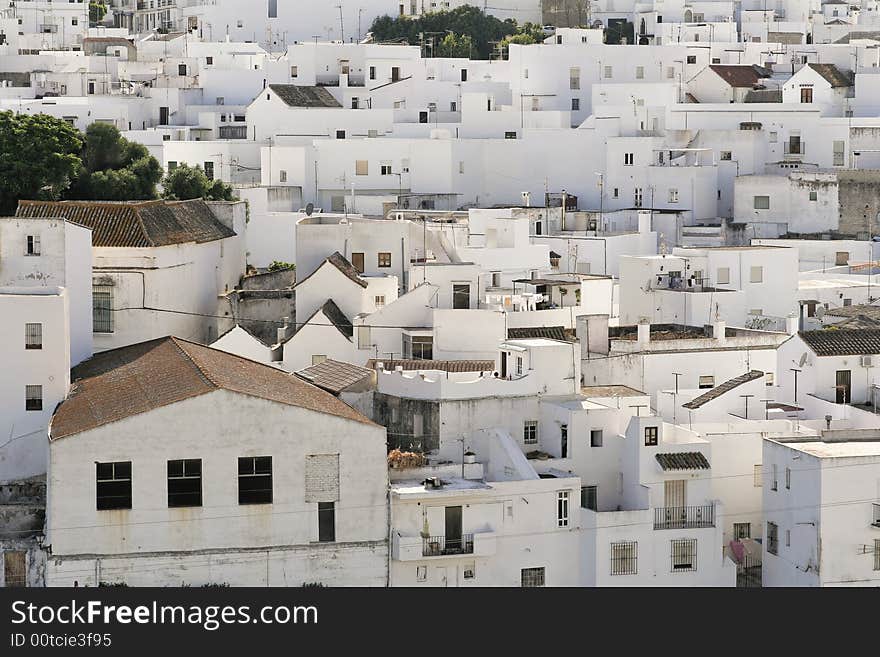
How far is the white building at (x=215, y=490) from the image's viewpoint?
25.1 metres

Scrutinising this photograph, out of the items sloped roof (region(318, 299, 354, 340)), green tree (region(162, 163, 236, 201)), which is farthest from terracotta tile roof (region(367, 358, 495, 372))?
green tree (region(162, 163, 236, 201))

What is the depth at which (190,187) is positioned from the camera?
41.5 metres

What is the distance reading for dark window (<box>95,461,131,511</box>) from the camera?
82.4 feet

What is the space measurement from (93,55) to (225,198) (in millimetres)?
25578

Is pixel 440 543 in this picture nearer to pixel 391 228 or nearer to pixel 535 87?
pixel 391 228

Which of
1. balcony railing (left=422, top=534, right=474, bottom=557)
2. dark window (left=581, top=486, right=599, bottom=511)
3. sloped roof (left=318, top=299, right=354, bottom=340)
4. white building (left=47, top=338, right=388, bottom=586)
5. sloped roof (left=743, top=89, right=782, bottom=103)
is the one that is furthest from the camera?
sloped roof (left=743, top=89, right=782, bottom=103)

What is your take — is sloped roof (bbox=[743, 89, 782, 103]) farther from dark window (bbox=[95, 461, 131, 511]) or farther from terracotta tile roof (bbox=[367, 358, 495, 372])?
dark window (bbox=[95, 461, 131, 511])

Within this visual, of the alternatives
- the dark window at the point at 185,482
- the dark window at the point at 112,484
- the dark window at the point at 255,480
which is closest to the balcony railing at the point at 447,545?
the dark window at the point at 255,480

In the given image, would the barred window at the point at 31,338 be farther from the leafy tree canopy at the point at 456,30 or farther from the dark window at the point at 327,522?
the leafy tree canopy at the point at 456,30

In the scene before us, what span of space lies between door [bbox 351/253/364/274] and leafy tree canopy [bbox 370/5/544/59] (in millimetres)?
29312

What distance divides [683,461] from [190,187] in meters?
16.5

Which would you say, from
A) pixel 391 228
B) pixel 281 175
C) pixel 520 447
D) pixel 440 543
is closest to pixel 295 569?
pixel 440 543

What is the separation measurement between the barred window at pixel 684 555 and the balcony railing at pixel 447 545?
285cm

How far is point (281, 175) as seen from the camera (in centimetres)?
4938
